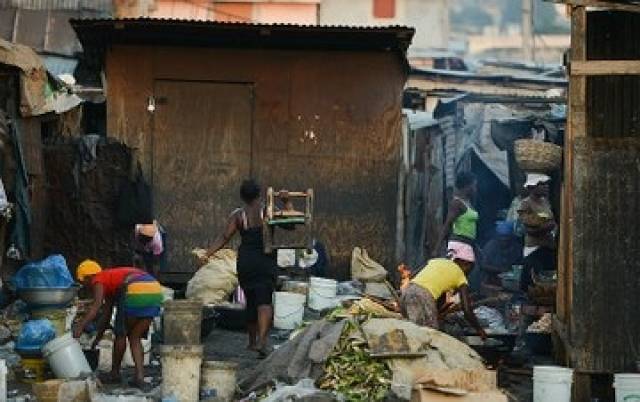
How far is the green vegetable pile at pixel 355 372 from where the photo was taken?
459 inches

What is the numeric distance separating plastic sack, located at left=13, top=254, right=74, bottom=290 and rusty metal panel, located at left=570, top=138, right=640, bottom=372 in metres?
4.84

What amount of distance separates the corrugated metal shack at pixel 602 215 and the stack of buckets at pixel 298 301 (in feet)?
14.4

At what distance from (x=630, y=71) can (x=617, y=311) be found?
1995mm

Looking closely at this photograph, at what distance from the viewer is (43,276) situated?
14.3 metres

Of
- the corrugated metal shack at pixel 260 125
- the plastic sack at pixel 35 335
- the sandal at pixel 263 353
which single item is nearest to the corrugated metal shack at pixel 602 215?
the sandal at pixel 263 353

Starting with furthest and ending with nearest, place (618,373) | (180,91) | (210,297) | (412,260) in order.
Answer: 1. (412,260)
2. (180,91)
3. (210,297)
4. (618,373)

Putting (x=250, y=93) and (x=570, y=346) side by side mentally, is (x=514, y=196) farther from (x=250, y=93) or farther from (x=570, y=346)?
(x=570, y=346)

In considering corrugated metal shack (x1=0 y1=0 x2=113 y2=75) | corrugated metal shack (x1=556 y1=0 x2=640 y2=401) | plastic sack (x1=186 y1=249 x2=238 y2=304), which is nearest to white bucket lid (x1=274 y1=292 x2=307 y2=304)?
plastic sack (x1=186 y1=249 x2=238 y2=304)

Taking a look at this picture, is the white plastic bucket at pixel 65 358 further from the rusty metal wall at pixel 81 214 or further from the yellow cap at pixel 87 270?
the rusty metal wall at pixel 81 214

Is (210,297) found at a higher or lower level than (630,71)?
lower

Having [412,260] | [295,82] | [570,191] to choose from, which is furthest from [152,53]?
[570,191]

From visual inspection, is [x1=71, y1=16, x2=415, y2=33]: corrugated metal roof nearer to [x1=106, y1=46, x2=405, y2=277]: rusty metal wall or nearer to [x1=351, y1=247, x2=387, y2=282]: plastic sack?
[x1=106, y1=46, x2=405, y2=277]: rusty metal wall

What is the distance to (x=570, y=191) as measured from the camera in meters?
12.9

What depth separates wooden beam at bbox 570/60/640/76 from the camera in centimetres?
1259
